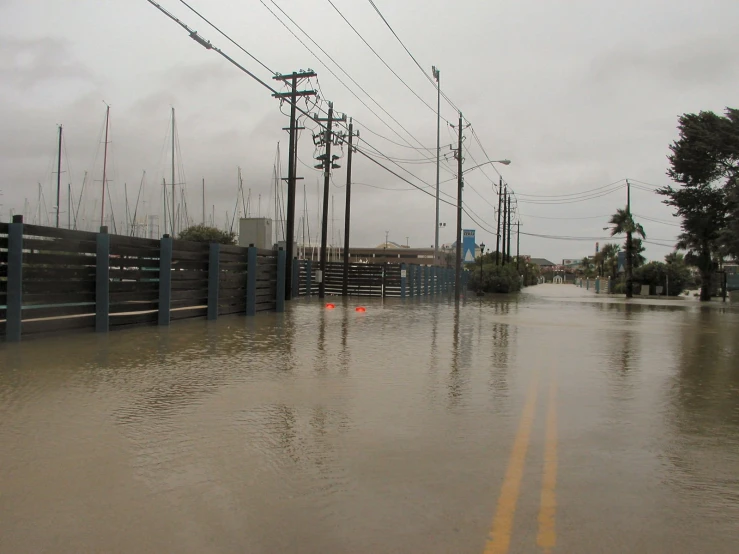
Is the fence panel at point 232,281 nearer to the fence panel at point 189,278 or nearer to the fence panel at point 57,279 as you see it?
the fence panel at point 189,278

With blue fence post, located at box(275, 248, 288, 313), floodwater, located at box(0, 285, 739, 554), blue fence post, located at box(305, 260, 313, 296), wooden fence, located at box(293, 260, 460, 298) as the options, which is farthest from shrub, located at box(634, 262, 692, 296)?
floodwater, located at box(0, 285, 739, 554)

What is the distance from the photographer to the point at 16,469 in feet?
14.8

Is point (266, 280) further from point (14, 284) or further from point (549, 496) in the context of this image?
point (549, 496)

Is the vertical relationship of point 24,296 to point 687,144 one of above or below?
below

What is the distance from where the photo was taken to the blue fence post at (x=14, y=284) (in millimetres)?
10953

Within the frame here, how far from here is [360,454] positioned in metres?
5.04

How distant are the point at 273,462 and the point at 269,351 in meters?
6.22

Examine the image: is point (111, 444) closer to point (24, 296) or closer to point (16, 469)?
point (16, 469)

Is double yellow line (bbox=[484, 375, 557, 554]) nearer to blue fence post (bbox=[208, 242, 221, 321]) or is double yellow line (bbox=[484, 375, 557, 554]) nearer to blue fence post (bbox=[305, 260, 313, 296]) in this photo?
blue fence post (bbox=[208, 242, 221, 321])

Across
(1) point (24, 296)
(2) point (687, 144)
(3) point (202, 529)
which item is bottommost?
(3) point (202, 529)

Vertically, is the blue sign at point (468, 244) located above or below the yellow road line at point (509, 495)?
above

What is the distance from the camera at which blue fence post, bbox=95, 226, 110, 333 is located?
13.0m

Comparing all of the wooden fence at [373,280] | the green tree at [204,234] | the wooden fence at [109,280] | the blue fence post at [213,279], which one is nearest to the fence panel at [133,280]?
the wooden fence at [109,280]

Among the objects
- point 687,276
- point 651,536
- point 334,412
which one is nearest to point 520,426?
point 334,412
